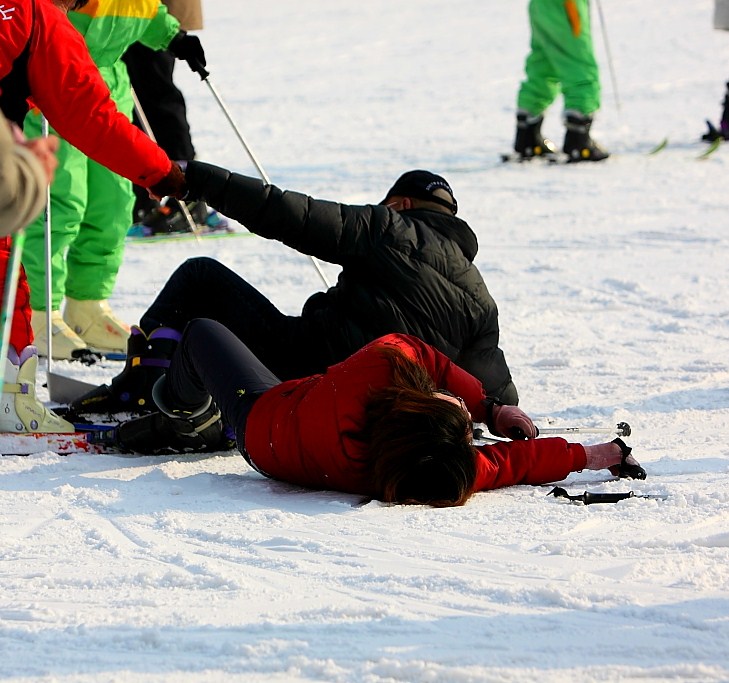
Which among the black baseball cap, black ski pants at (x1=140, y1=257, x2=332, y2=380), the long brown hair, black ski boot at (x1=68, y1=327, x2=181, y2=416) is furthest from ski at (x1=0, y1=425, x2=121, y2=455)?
the black baseball cap

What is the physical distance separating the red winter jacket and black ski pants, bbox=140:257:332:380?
0.63 m

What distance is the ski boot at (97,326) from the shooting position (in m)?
5.64

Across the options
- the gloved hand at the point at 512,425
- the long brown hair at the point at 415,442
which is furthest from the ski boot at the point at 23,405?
the gloved hand at the point at 512,425

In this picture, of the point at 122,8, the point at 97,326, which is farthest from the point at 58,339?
the point at 122,8

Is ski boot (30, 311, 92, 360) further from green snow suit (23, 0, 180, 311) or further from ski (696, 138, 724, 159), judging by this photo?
ski (696, 138, 724, 159)

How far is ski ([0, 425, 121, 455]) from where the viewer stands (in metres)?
4.10

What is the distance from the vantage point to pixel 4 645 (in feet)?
8.12

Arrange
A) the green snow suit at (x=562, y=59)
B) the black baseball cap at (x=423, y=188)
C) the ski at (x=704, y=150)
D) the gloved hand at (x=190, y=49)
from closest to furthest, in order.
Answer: the black baseball cap at (x=423, y=188), the gloved hand at (x=190, y=49), the green snow suit at (x=562, y=59), the ski at (x=704, y=150)

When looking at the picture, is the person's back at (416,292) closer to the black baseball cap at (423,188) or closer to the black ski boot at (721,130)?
the black baseball cap at (423,188)

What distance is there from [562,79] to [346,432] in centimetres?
→ 756

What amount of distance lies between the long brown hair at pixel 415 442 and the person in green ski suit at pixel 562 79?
7.32m

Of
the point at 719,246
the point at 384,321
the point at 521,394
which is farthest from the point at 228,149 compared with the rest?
the point at 384,321

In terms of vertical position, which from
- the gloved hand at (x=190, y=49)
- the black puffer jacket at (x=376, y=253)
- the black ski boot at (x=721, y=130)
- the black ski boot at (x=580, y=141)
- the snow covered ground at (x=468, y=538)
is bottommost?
the snow covered ground at (x=468, y=538)

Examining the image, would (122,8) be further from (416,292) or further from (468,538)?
(468,538)
